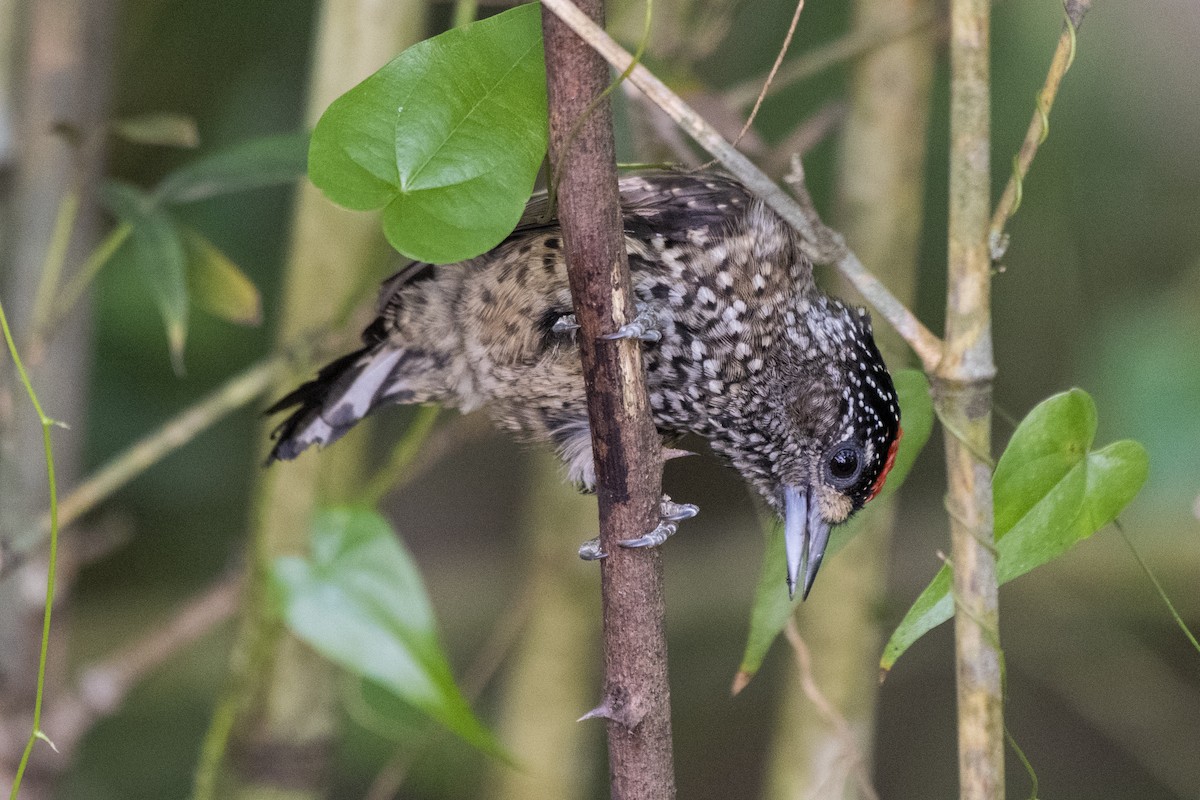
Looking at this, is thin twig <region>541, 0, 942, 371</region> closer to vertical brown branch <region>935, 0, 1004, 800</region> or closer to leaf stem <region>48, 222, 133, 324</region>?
vertical brown branch <region>935, 0, 1004, 800</region>

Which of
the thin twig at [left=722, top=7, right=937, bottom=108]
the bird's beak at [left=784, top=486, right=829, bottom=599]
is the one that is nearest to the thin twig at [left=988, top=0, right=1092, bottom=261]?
the bird's beak at [left=784, top=486, right=829, bottom=599]

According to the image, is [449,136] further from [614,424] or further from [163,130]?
[163,130]

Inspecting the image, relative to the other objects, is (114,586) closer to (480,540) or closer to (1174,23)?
(480,540)

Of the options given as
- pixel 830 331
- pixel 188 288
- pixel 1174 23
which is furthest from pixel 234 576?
pixel 1174 23

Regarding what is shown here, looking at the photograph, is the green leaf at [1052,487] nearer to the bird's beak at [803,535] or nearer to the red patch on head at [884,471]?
the bird's beak at [803,535]

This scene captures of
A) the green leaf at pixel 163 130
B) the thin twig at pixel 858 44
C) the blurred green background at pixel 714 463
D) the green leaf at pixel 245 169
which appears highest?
the thin twig at pixel 858 44

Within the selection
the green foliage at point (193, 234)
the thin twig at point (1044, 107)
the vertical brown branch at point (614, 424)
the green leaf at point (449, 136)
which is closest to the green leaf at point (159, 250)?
the green foliage at point (193, 234)
